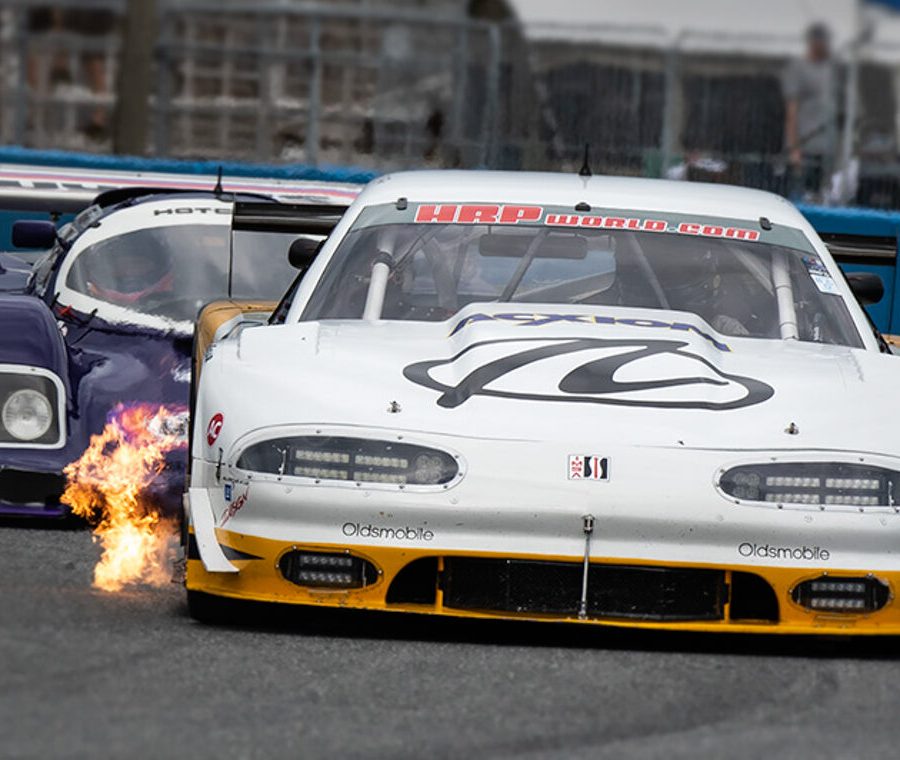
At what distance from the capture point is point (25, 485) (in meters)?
7.07

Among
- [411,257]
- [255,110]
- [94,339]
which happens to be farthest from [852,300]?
[255,110]

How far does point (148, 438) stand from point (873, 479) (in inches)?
104

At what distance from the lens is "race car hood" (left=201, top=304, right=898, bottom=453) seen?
18.2ft

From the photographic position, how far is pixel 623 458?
5.48m

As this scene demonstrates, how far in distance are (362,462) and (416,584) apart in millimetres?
332

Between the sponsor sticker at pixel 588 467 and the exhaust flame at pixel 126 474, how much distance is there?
1.94 m

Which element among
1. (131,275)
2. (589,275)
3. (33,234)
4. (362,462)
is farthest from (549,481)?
(33,234)

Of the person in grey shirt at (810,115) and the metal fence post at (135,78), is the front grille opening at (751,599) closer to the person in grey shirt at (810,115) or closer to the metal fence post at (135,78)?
the person in grey shirt at (810,115)

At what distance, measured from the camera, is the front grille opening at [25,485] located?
7.06 meters

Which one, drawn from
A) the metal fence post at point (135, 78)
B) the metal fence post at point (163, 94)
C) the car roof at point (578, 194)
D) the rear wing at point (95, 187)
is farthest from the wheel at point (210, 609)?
the metal fence post at point (163, 94)

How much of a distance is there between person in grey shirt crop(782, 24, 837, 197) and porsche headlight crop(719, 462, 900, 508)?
14090 mm

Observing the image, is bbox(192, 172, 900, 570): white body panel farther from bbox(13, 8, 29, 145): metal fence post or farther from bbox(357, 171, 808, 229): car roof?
bbox(13, 8, 29, 145): metal fence post

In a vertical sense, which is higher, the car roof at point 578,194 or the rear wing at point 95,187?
the car roof at point 578,194

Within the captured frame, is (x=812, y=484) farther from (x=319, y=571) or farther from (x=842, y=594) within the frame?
(x=319, y=571)
